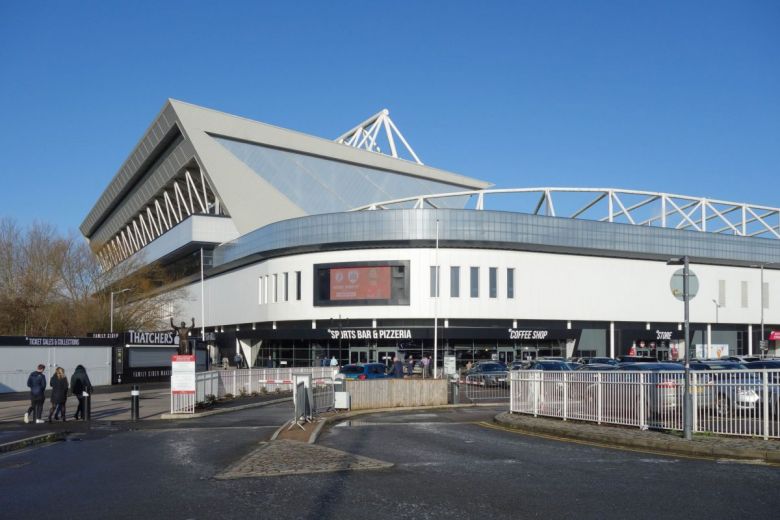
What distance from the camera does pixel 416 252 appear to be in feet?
199

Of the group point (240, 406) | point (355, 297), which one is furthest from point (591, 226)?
point (240, 406)

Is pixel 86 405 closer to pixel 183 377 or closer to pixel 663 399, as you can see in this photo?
pixel 183 377

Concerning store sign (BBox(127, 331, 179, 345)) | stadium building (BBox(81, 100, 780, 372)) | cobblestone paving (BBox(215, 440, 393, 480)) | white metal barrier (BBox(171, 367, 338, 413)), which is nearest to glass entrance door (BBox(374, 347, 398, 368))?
stadium building (BBox(81, 100, 780, 372))

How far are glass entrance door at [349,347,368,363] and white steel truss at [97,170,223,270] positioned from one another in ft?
80.6

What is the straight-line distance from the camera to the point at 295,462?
43.6 ft

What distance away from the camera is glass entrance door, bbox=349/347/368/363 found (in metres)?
62.2

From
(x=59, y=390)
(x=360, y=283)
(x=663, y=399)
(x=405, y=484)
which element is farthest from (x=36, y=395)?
(x=360, y=283)

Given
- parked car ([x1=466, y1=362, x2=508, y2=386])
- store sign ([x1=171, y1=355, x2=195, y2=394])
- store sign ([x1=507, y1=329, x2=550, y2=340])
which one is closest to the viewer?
store sign ([x1=171, y1=355, x2=195, y2=394])

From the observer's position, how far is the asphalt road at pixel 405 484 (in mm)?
9469

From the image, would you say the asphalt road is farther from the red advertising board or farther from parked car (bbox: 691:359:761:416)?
the red advertising board

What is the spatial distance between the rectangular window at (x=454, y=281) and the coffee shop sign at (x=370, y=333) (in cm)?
452

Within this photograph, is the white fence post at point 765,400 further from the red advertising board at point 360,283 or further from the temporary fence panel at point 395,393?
the red advertising board at point 360,283

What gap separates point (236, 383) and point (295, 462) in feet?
76.7

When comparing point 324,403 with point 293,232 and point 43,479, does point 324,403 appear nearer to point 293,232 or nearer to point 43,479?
point 43,479
